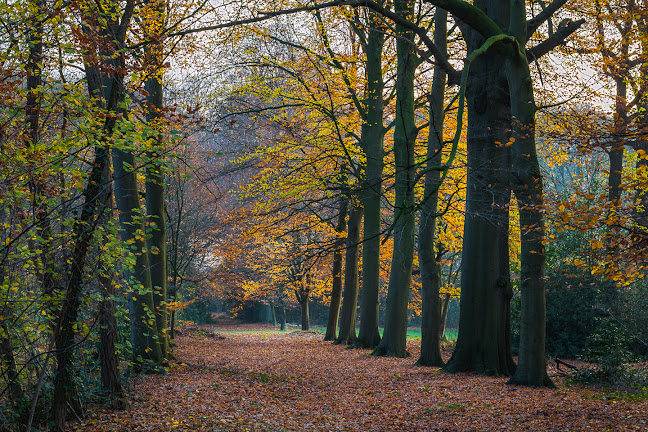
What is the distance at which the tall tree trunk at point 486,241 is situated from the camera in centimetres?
957

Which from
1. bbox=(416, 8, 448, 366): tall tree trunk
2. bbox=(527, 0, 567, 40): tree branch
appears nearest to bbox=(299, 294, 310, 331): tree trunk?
bbox=(416, 8, 448, 366): tall tree trunk

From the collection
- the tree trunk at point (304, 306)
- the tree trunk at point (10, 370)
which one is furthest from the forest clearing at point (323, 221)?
the tree trunk at point (304, 306)

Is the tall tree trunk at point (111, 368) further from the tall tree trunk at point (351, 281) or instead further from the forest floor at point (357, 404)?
the tall tree trunk at point (351, 281)

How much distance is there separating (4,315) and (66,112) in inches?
81.5

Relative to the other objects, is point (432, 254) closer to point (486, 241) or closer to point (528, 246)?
point (486, 241)

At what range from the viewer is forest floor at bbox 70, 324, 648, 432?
250 inches

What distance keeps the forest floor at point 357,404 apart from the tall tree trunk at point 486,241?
0.59m

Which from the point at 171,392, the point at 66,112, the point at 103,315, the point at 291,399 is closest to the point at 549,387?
the point at 291,399

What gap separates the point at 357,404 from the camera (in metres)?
8.18

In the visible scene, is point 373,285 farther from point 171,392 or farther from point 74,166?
point 74,166

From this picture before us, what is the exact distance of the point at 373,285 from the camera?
15.4m

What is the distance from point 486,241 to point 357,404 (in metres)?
3.65

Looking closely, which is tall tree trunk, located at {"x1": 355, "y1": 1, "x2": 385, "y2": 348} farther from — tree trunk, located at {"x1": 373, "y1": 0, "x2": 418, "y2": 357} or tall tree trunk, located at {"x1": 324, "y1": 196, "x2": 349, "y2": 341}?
tall tree trunk, located at {"x1": 324, "y1": 196, "x2": 349, "y2": 341}

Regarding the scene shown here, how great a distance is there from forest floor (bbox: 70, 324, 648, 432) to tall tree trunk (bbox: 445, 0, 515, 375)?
59cm
